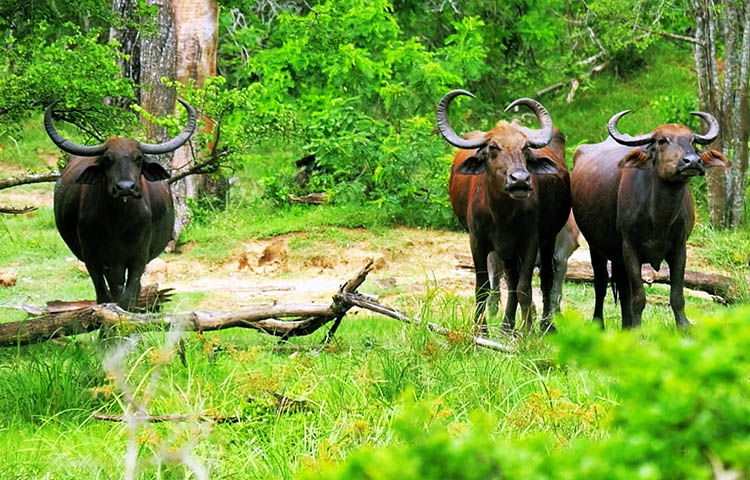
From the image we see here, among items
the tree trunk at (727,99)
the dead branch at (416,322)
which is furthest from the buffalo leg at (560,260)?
the tree trunk at (727,99)

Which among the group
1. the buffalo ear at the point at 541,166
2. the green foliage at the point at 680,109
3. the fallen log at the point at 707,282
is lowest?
the fallen log at the point at 707,282

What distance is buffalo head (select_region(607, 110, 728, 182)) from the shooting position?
789cm

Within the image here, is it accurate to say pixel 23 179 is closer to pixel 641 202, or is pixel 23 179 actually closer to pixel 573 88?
pixel 641 202

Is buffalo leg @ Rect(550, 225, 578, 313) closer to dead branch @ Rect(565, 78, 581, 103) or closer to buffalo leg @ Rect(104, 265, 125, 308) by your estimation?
buffalo leg @ Rect(104, 265, 125, 308)

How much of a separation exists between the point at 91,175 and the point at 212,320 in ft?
6.36

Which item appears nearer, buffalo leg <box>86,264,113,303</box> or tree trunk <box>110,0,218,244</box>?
buffalo leg <box>86,264,113,303</box>

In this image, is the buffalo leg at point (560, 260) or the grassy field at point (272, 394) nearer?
the grassy field at point (272, 394)

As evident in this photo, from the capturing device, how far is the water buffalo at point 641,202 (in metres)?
8.12

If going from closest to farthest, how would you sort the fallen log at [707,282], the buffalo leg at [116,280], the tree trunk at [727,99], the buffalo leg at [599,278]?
1. the buffalo leg at [116,280]
2. the buffalo leg at [599,278]
3. the fallen log at [707,282]
4. the tree trunk at [727,99]

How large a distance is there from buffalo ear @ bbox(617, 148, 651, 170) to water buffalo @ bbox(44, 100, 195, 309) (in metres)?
3.86

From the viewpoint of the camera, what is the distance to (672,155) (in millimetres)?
8008

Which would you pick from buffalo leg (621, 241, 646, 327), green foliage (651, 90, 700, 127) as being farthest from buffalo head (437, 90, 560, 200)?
green foliage (651, 90, 700, 127)

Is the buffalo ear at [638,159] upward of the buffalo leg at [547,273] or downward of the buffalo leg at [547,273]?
upward

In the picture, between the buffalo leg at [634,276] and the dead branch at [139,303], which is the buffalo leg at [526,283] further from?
the dead branch at [139,303]
